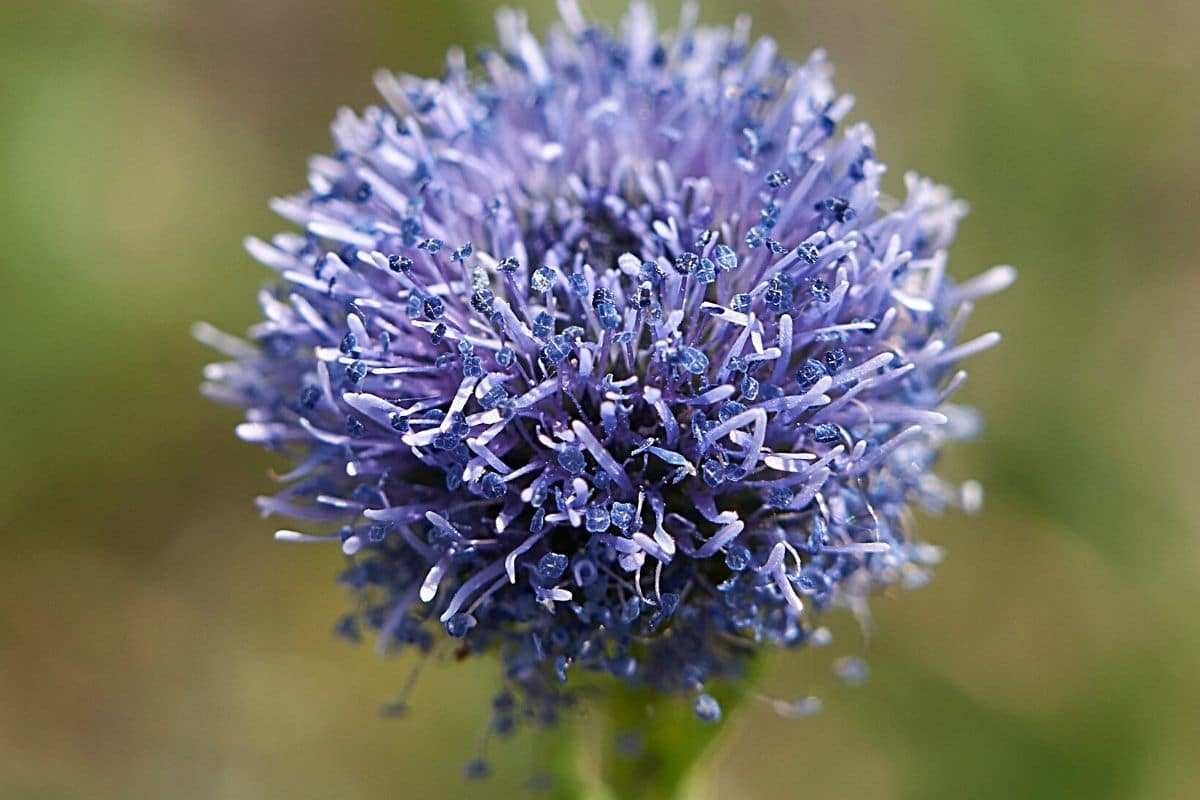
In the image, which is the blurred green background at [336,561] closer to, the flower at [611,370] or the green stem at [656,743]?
the green stem at [656,743]

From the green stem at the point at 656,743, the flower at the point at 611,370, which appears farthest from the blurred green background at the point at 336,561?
the flower at the point at 611,370

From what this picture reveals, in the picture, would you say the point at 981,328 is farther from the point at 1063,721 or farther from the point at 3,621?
the point at 3,621

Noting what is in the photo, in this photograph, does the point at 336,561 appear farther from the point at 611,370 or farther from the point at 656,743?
the point at 611,370

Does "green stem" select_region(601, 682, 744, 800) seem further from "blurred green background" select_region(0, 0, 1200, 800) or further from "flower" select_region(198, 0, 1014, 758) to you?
"blurred green background" select_region(0, 0, 1200, 800)

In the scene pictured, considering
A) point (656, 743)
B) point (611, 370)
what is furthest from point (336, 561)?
point (611, 370)

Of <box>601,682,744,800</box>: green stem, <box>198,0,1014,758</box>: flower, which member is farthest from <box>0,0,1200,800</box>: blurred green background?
<box>198,0,1014,758</box>: flower

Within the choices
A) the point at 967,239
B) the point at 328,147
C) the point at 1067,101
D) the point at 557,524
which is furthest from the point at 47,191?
the point at 1067,101
